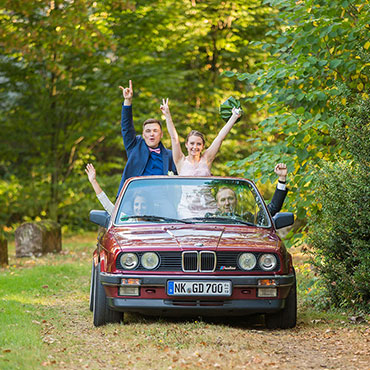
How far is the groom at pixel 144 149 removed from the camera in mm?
8688

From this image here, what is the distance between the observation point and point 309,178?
856 cm

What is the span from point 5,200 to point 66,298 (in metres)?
13.4

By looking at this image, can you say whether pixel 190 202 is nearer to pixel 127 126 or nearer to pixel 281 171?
pixel 281 171

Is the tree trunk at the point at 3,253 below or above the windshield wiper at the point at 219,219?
below

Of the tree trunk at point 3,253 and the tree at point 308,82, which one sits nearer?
the tree at point 308,82

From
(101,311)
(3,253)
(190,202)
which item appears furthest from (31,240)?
(101,311)

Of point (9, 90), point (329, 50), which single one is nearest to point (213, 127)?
point (9, 90)

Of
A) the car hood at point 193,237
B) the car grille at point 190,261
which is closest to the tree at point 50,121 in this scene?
the car hood at point 193,237

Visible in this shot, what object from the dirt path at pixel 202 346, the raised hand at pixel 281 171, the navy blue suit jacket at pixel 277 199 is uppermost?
the raised hand at pixel 281 171

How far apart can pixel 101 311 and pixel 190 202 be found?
4.82ft

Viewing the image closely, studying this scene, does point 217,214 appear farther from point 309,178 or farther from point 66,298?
point 66,298

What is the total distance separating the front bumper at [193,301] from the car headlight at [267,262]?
92 millimetres

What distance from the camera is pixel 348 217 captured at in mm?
7477

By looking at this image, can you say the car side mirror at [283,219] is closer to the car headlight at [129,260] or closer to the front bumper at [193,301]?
the front bumper at [193,301]
